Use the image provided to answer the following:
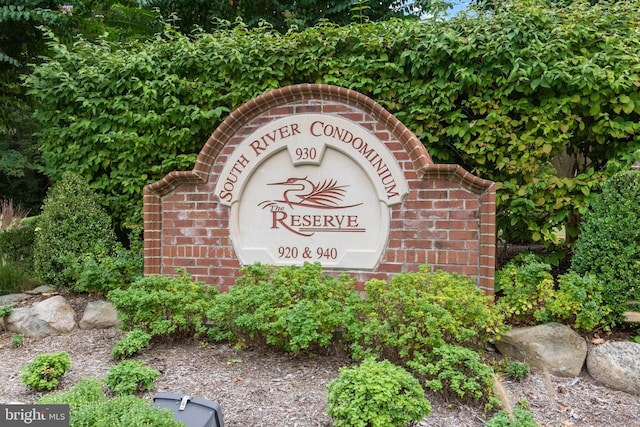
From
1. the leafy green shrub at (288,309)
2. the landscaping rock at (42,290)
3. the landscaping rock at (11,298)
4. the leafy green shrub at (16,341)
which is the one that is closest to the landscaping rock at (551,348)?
the leafy green shrub at (288,309)

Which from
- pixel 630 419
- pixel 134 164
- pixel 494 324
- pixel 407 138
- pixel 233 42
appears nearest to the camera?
pixel 630 419

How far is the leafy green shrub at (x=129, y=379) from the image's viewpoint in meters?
2.79

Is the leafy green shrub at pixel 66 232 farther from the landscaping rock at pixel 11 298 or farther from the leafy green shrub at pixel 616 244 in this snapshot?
the leafy green shrub at pixel 616 244

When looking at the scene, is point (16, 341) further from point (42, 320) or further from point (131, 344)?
point (131, 344)

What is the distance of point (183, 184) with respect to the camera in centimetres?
437

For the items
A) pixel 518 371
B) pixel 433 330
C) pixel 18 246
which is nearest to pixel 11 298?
pixel 18 246

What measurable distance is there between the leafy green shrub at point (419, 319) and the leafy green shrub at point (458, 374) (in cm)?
11

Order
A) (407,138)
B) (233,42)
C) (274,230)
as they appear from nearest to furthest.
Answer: (407,138), (274,230), (233,42)

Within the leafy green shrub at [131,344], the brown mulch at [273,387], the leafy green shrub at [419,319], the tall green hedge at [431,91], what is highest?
the tall green hedge at [431,91]

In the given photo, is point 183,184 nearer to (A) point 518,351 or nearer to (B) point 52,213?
(B) point 52,213

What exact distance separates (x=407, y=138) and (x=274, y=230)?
1.40 m

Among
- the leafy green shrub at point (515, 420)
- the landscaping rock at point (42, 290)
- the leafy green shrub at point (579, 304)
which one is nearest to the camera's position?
the leafy green shrub at point (515, 420)

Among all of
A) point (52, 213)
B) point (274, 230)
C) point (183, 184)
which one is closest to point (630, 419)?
point (274, 230)

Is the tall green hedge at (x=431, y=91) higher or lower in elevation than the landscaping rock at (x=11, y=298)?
higher
